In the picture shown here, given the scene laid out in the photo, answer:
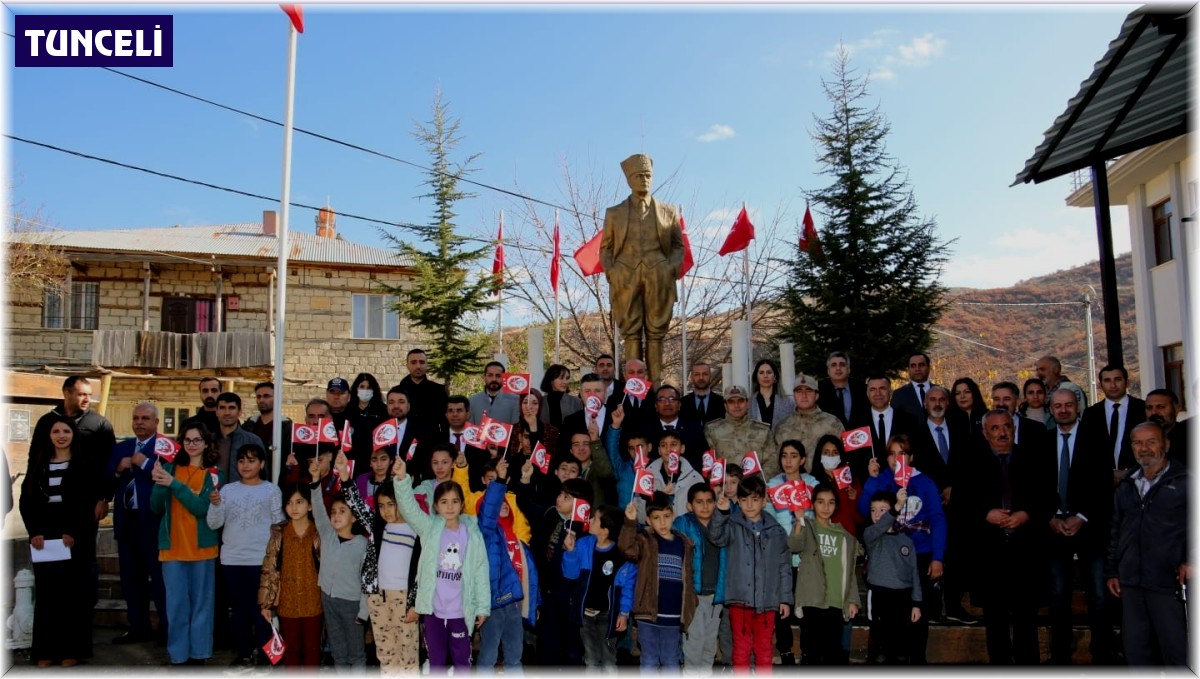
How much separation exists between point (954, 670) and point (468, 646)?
322 centimetres

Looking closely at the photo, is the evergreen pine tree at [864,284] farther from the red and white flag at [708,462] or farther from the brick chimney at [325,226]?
the brick chimney at [325,226]

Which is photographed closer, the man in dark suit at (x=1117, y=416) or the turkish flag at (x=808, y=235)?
the man in dark suit at (x=1117, y=416)

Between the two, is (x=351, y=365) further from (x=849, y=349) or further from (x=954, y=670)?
(x=954, y=670)

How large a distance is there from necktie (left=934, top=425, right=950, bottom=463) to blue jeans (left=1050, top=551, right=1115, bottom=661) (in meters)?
0.98

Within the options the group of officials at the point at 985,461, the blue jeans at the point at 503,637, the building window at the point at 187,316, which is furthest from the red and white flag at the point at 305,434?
the building window at the point at 187,316

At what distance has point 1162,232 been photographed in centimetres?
1766

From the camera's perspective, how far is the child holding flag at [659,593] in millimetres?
5914

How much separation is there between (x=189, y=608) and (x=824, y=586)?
441cm

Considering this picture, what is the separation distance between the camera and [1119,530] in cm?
580

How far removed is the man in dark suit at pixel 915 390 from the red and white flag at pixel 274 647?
509 cm

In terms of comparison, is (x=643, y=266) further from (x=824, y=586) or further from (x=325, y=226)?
(x=325, y=226)

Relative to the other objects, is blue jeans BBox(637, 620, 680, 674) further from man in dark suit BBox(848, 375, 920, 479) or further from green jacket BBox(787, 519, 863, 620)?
man in dark suit BBox(848, 375, 920, 479)

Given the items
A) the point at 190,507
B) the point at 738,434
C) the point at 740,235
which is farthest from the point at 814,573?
the point at 740,235

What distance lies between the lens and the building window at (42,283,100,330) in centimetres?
2727
